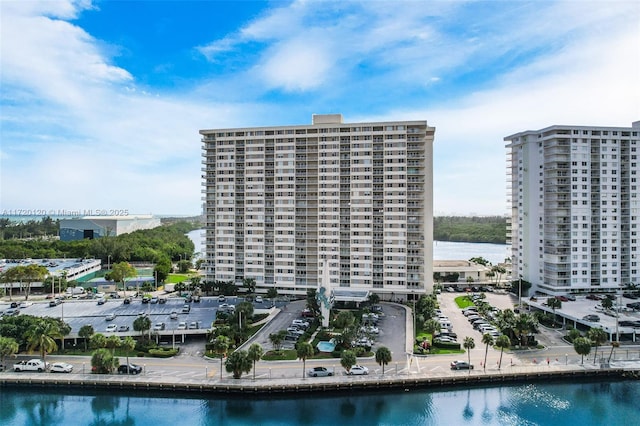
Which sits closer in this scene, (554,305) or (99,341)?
(99,341)

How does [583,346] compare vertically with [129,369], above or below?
above

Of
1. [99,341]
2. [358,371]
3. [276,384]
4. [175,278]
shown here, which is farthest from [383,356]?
[175,278]

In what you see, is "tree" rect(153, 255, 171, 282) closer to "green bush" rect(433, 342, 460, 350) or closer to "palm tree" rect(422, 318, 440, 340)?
"palm tree" rect(422, 318, 440, 340)

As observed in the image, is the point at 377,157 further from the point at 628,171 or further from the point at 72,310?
the point at 72,310

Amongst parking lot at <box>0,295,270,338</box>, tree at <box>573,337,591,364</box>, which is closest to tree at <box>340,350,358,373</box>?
parking lot at <box>0,295,270,338</box>

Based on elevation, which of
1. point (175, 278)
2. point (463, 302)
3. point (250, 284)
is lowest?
point (463, 302)

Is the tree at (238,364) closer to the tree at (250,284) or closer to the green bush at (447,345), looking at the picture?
the green bush at (447,345)

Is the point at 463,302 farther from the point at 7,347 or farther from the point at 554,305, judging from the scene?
the point at 7,347
